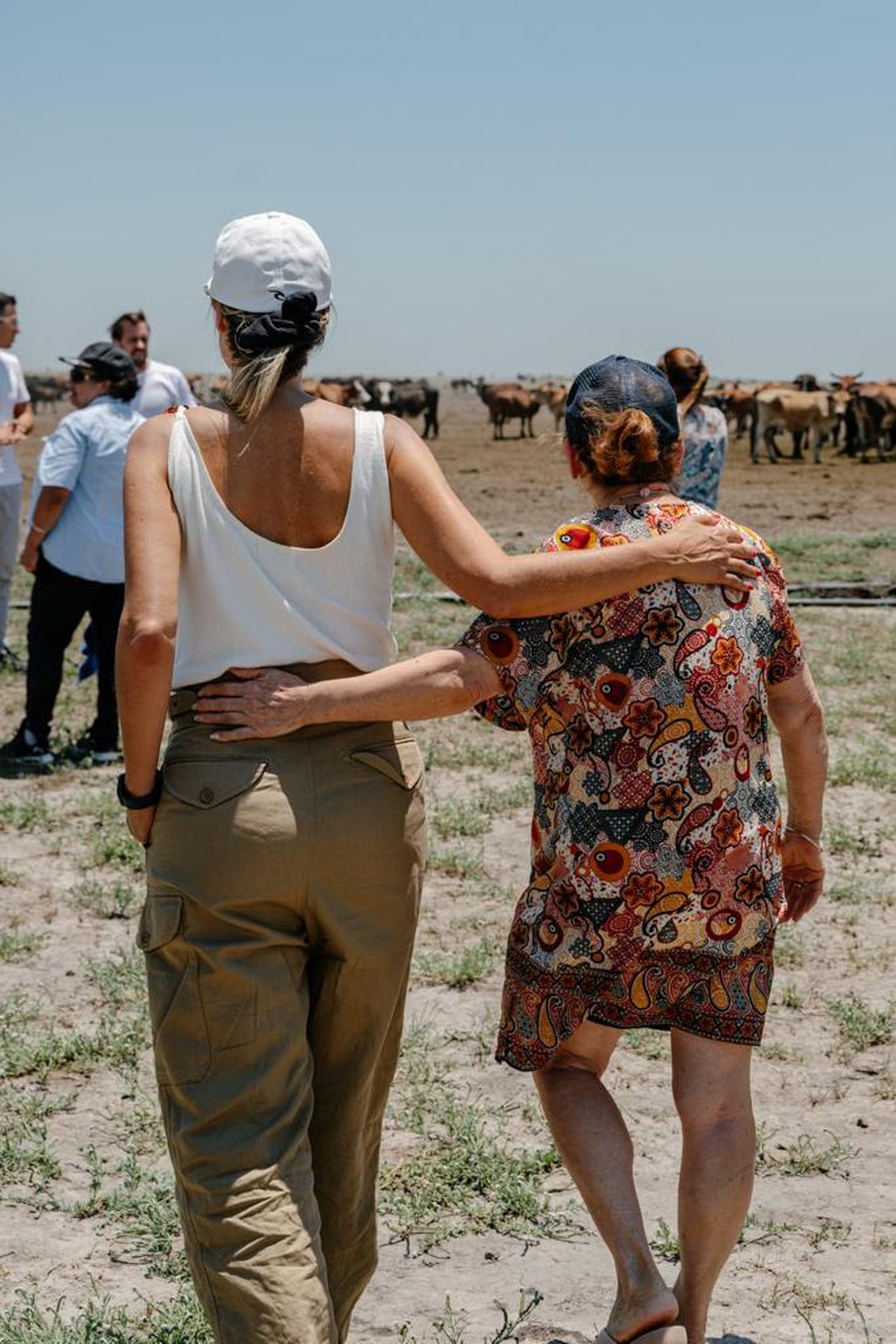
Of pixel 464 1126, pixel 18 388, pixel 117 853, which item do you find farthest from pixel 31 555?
pixel 464 1126

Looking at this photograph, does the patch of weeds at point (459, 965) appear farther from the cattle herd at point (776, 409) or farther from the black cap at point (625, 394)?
the cattle herd at point (776, 409)

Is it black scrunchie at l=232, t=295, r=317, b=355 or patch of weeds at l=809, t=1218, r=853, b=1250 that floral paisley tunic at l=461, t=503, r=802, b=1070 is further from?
patch of weeds at l=809, t=1218, r=853, b=1250

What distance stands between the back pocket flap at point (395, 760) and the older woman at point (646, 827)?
0.34ft

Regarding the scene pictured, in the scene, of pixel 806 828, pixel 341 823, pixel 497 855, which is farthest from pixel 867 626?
pixel 341 823

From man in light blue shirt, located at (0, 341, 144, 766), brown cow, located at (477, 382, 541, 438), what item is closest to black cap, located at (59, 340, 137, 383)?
man in light blue shirt, located at (0, 341, 144, 766)

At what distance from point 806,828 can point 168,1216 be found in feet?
5.13

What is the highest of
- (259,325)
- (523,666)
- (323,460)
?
(259,325)

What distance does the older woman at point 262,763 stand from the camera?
2.39 m

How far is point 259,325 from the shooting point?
2426mm

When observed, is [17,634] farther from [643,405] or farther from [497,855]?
[643,405]

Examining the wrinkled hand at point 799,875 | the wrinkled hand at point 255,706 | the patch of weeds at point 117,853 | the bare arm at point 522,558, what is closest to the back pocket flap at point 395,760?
the wrinkled hand at point 255,706

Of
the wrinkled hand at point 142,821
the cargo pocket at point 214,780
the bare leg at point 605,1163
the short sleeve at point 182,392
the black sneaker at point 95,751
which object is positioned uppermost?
the short sleeve at point 182,392

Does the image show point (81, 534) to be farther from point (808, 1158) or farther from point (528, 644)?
point (528, 644)

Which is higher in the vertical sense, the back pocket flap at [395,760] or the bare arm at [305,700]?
the bare arm at [305,700]
